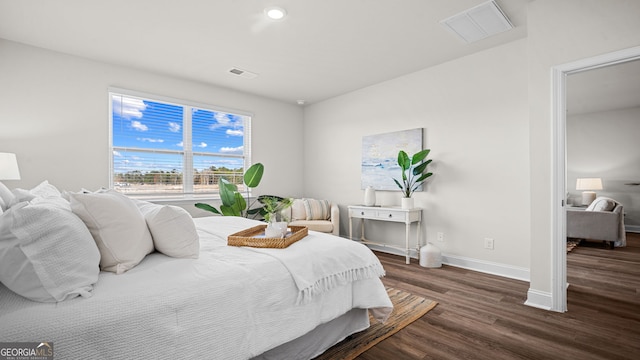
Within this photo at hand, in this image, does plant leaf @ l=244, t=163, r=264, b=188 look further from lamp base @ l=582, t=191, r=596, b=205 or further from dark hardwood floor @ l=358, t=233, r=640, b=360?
lamp base @ l=582, t=191, r=596, b=205

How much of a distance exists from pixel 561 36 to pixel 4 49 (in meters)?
5.22

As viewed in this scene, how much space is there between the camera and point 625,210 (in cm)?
305

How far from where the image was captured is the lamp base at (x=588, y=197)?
310 cm

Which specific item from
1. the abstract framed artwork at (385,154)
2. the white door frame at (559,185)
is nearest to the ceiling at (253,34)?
the white door frame at (559,185)

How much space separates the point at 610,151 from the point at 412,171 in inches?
76.4

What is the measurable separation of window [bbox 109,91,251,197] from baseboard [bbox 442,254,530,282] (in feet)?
11.0

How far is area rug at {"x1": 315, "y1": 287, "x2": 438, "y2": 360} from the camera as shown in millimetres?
1865

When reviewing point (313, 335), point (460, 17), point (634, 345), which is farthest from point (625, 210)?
point (313, 335)

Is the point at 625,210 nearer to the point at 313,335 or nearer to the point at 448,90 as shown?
the point at 448,90

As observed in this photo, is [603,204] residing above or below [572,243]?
above

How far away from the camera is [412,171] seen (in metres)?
3.96

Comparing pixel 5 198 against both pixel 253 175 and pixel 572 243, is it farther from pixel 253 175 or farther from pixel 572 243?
pixel 572 243

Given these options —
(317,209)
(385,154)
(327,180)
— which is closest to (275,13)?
(385,154)

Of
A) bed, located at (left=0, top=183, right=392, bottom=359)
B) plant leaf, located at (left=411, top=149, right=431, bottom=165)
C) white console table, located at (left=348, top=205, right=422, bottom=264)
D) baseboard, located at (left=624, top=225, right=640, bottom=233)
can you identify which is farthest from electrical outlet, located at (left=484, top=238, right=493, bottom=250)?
bed, located at (left=0, top=183, right=392, bottom=359)
